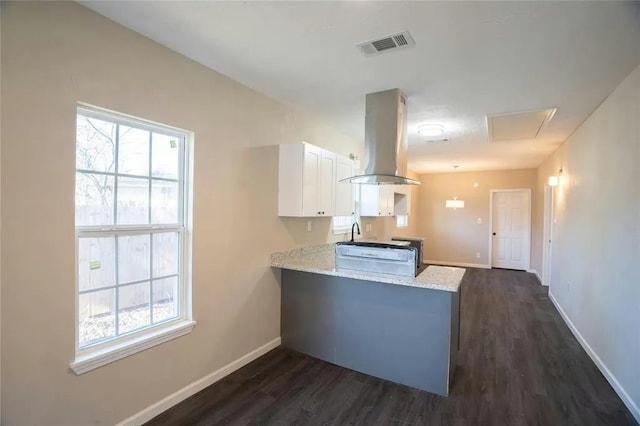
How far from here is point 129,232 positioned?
2156 millimetres

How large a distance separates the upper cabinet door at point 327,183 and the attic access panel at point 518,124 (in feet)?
6.19

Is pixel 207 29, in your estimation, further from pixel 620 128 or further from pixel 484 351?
pixel 484 351

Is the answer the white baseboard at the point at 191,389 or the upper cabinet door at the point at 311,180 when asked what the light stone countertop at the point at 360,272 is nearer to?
the upper cabinet door at the point at 311,180

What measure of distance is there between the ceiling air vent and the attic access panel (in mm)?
2012

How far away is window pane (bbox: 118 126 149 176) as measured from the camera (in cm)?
213

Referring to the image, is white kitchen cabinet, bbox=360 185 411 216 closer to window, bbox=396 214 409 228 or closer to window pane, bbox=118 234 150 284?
window, bbox=396 214 409 228

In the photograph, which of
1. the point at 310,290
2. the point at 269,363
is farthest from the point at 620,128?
the point at 269,363

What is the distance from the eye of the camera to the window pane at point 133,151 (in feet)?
6.99

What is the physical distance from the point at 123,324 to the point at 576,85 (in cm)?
404

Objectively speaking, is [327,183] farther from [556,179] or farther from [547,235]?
[547,235]

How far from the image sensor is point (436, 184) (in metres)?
8.89

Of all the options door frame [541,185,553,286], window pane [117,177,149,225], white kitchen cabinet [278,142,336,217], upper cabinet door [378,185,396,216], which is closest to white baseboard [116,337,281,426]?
window pane [117,177,149,225]

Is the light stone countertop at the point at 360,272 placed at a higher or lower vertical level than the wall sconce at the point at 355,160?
lower

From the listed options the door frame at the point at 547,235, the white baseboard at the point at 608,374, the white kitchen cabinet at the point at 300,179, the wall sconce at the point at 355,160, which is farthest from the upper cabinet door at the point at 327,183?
the door frame at the point at 547,235
